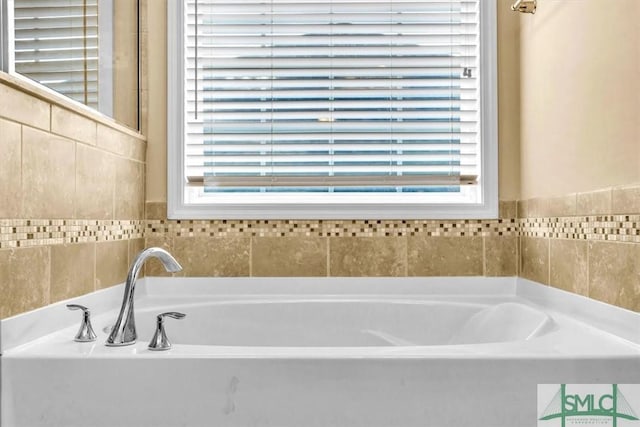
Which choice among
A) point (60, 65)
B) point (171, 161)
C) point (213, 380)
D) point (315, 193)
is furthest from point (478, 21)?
point (213, 380)

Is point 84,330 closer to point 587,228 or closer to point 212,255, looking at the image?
point 212,255

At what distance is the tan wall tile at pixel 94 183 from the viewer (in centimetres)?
180

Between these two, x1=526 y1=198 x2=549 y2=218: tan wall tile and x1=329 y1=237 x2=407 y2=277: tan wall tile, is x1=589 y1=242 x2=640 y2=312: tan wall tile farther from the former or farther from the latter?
x1=329 y1=237 x2=407 y2=277: tan wall tile

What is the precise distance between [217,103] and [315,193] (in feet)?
2.01

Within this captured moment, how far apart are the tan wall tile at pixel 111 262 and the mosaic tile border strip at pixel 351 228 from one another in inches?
12.3

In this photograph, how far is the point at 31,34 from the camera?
152 centimetres

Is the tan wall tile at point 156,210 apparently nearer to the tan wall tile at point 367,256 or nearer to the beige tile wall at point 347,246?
the beige tile wall at point 347,246

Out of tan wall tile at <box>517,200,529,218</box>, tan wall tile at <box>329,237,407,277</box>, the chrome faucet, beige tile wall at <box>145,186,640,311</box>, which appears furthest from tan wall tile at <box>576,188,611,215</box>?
the chrome faucet

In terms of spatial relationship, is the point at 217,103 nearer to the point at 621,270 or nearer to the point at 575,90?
the point at 575,90

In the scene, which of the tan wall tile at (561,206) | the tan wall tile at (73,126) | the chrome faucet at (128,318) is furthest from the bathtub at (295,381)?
the tan wall tile at (73,126)

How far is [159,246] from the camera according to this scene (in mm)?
2346

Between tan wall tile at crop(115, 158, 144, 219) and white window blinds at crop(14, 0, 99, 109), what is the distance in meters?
0.31

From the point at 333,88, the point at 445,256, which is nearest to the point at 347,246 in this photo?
the point at 445,256

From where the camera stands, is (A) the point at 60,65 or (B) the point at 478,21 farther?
(B) the point at 478,21
